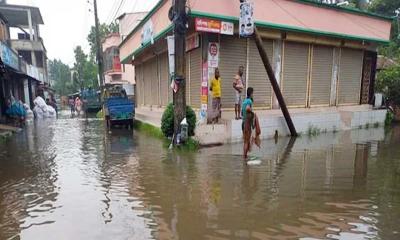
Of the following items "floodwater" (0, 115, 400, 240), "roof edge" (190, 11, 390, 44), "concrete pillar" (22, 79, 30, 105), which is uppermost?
"roof edge" (190, 11, 390, 44)

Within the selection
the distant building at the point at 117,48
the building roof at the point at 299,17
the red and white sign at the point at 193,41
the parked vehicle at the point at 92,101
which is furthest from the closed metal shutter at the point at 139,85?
the distant building at the point at 117,48

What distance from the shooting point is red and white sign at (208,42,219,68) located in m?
11.3

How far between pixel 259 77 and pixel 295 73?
6.75 feet

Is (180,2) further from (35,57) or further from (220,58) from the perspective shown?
(35,57)

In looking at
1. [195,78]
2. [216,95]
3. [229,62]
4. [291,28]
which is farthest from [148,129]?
[291,28]

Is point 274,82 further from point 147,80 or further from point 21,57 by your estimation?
point 21,57

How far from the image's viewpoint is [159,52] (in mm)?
17078

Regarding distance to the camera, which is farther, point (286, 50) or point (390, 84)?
point (390, 84)

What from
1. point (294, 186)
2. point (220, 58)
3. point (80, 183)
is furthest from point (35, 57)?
point (294, 186)

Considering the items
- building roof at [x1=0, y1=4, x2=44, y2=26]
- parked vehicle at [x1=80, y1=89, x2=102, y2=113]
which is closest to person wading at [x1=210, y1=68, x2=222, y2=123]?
parked vehicle at [x1=80, y1=89, x2=102, y2=113]

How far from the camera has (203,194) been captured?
600cm

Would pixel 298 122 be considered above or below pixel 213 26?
below

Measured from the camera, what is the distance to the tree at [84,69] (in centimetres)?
6028

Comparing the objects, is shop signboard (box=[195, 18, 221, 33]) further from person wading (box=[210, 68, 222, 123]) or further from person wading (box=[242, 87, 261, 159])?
person wading (box=[242, 87, 261, 159])
